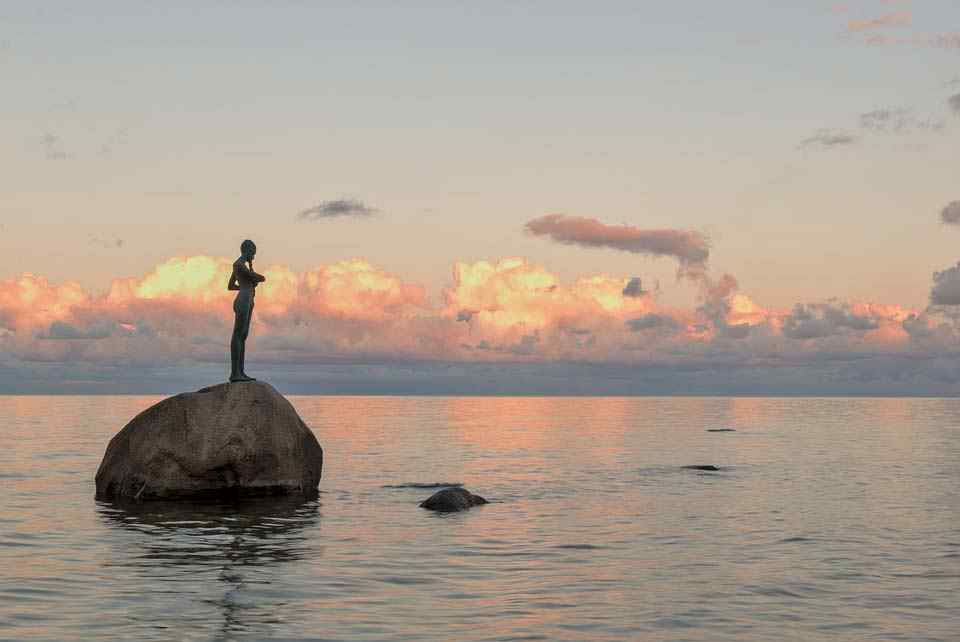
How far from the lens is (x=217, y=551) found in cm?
2233

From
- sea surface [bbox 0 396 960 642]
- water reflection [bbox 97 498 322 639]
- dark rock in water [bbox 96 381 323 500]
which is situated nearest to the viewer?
sea surface [bbox 0 396 960 642]

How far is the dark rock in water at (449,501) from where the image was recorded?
1202 inches

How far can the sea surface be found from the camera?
1605 cm

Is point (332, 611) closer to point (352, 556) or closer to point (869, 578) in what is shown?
point (352, 556)

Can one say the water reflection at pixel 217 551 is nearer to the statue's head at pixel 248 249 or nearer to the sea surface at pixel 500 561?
the sea surface at pixel 500 561

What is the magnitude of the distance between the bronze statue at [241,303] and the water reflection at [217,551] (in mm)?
4275

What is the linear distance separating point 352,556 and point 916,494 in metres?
23.4

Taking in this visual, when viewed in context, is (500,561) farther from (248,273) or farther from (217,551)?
(248,273)

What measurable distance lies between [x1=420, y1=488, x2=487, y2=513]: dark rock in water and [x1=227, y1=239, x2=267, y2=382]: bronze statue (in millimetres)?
6523

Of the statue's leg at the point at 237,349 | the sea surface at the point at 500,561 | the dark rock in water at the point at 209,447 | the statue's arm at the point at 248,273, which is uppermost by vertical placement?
the statue's arm at the point at 248,273

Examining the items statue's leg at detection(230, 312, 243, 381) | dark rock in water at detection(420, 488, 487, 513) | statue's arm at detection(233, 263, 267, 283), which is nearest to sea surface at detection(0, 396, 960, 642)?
dark rock in water at detection(420, 488, 487, 513)

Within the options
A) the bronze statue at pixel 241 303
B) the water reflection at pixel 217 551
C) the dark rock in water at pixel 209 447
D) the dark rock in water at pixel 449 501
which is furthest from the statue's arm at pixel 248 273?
the dark rock in water at pixel 449 501

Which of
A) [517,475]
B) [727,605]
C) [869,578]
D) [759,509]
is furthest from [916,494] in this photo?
[727,605]

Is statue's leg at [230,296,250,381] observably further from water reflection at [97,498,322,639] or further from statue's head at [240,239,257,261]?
water reflection at [97,498,322,639]
